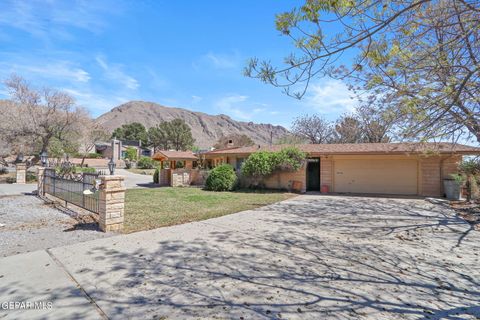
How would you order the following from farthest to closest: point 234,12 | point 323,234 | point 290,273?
point 234,12 < point 323,234 < point 290,273

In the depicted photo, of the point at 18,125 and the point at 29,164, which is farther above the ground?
the point at 18,125

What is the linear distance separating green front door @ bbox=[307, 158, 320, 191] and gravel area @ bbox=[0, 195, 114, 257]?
1303 centimetres

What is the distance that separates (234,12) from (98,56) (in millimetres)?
8622

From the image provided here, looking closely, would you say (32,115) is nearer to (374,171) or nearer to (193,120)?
(374,171)

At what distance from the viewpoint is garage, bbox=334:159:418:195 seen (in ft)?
47.4

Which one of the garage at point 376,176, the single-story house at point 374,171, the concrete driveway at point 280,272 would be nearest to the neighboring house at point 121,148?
the single-story house at point 374,171

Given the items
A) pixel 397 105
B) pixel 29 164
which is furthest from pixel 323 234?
pixel 29 164

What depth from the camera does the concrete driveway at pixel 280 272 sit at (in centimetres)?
287

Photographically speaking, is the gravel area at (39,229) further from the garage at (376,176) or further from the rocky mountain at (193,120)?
the rocky mountain at (193,120)

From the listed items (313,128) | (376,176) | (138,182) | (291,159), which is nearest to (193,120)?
(313,128)

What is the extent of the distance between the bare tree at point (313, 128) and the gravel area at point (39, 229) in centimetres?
2575

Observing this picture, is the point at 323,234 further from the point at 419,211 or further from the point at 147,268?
the point at 419,211

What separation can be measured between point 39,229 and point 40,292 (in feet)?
12.3

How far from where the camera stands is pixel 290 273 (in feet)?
12.5
